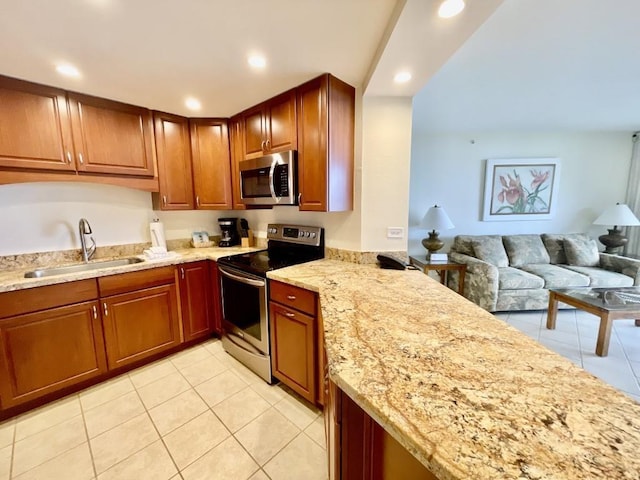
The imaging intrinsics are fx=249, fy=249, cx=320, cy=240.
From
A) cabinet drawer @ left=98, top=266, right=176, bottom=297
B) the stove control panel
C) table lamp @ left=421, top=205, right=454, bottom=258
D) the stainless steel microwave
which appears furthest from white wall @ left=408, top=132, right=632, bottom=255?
cabinet drawer @ left=98, top=266, right=176, bottom=297

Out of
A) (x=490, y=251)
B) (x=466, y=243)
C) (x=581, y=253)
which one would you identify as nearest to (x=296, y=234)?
(x=466, y=243)

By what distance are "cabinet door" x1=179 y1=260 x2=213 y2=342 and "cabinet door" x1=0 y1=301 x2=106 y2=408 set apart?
597 millimetres

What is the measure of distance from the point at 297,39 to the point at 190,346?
2632mm

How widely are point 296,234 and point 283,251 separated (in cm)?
26

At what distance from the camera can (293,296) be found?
1608mm

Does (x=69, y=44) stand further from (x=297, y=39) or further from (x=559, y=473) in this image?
(x=559, y=473)

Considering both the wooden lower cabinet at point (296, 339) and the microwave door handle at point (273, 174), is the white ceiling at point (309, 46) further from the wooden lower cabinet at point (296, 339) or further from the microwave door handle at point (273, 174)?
the wooden lower cabinet at point (296, 339)

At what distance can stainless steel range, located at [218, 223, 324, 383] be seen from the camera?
185cm

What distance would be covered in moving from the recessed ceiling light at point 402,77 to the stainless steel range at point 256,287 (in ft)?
3.97

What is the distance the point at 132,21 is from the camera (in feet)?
3.84

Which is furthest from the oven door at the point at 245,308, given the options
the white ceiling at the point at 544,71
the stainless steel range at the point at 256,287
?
the white ceiling at the point at 544,71

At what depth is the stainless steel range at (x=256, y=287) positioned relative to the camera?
185 cm

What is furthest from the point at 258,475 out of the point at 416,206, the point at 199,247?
the point at 416,206

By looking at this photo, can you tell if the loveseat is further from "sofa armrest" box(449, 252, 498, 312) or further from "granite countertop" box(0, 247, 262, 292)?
"granite countertop" box(0, 247, 262, 292)
